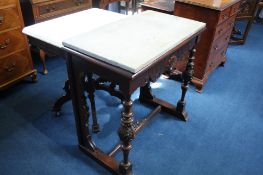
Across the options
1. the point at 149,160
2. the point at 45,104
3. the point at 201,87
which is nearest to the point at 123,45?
the point at 149,160

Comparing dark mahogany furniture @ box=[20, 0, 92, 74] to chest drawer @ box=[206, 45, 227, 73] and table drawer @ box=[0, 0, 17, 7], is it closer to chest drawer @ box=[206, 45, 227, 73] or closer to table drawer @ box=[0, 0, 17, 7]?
table drawer @ box=[0, 0, 17, 7]

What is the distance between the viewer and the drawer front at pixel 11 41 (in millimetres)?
2104

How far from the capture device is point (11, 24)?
2.11 m

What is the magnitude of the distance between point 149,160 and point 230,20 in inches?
65.5

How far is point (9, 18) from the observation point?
207 cm

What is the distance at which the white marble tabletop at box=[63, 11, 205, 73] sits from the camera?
3.75ft

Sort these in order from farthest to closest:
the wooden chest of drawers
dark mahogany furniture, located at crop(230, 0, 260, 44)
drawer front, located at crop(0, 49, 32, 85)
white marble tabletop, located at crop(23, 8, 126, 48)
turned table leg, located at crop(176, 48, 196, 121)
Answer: dark mahogany furniture, located at crop(230, 0, 260, 44)
the wooden chest of drawers
drawer front, located at crop(0, 49, 32, 85)
turned table leg, located at crop(176, 48, 196, 121)
white marble tabletop, located at crop(23, 8, 126, 48)

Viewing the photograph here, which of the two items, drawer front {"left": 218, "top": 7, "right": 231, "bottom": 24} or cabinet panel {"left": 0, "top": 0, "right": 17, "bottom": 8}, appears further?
drawer front {"left": 218, "top": 7, "right": 231, "bottom": 24}

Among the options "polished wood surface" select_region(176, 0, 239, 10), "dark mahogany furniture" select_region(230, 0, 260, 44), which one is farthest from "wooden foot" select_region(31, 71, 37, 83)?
"dark mahogany furniture" select_region(230, 0, 260, 44)

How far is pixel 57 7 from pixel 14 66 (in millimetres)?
732

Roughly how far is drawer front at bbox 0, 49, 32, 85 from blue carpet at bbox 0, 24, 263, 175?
0.17 metres

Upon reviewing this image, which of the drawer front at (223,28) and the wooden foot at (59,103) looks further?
the drawer front at (223,28)

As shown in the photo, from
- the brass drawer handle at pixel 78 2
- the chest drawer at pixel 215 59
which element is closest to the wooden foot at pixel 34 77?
the brass drawer handle at pixel 78 2

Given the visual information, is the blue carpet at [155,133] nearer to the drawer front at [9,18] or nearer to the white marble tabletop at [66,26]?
the drawer front at [9,18]
